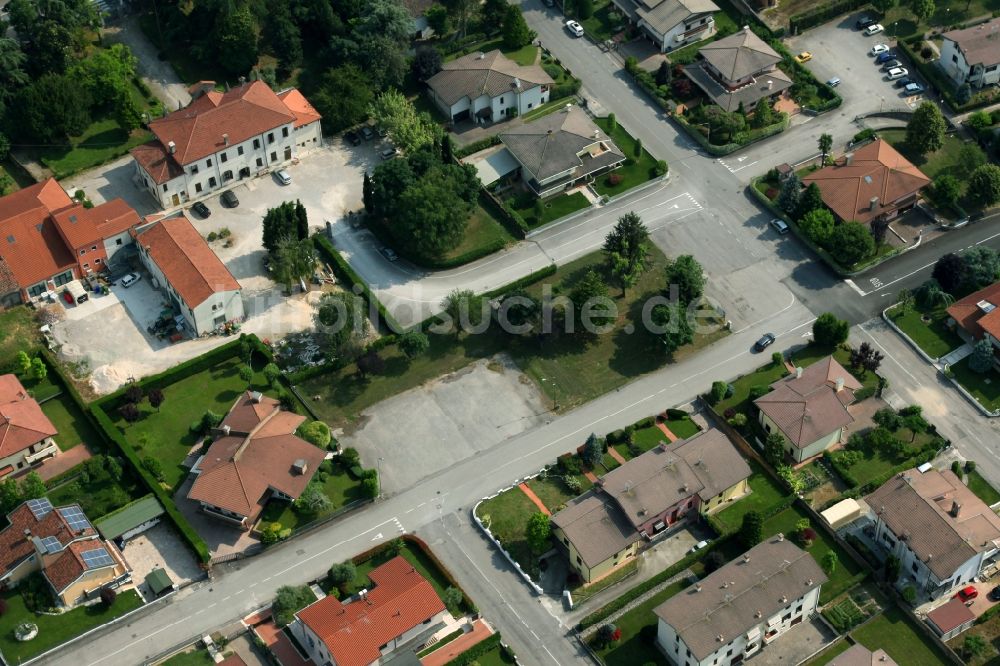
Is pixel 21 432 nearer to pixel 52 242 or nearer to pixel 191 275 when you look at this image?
pixel 191 275

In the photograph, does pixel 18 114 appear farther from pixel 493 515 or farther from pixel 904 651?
pixel 904 651

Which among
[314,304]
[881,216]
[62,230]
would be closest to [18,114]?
[62,230]

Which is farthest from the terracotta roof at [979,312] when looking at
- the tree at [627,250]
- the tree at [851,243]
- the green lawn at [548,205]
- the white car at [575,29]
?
the white car at [575,29]

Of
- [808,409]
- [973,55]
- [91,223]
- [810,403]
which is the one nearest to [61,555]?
[91,223]

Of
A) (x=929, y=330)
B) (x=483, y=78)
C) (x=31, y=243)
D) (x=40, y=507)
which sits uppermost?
(x=31, y=243)

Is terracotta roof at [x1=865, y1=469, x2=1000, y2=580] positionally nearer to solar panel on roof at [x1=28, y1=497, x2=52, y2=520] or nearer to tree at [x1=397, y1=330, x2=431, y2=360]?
tree at [x1=397, y1=330, x2=431, y2=360]

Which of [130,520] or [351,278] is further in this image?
[351,278]

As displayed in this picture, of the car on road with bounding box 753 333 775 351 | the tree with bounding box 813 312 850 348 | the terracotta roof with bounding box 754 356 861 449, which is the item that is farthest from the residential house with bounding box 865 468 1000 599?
the car on road with bounding box 753 333 775 351
